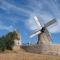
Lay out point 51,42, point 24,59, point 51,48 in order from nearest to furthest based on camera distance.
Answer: point 24,59, point 51,48, point 51,42

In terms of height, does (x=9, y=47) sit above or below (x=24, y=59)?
above

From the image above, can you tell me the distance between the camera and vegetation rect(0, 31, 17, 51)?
58.6 m

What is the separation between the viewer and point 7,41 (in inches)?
2405

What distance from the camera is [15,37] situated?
66812 millimetres

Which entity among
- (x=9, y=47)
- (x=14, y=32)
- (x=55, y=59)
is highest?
(x=14, y=32)

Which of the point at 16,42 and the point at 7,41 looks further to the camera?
the point at 16,42

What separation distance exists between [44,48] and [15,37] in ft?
33.2

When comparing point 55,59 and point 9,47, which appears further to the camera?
point 9,47

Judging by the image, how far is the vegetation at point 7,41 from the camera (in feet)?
192

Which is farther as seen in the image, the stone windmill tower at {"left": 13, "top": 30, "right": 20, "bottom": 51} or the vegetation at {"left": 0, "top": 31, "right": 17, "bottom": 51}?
the stone windmill tower at {"left": 13, "top": 30, "right": 20, "bottom": 51}

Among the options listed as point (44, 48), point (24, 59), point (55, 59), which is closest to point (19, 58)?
point (24, 59)

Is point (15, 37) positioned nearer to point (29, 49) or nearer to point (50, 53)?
point (29, 49)

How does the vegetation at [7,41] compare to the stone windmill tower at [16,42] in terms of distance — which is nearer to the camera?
the vegetation at [7,41]

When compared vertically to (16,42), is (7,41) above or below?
below
